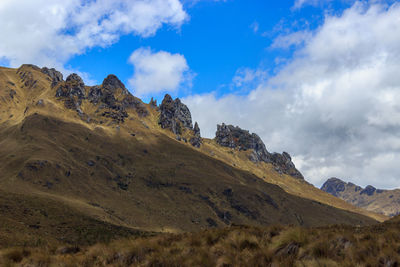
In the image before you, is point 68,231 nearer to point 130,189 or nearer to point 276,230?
point 276,230

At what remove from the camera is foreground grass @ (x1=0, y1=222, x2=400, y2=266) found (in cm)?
1075

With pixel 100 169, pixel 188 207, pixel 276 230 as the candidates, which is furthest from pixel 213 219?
pixel 276 230

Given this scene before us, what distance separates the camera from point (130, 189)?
187625 mm

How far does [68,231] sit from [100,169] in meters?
114

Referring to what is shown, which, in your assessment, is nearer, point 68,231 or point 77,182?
point 68,231

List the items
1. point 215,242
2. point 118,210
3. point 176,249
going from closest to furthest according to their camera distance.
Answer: point 176,249, point 215,242, point 118,210

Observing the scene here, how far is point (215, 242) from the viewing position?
15344mm

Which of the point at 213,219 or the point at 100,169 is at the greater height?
the point at 100,169

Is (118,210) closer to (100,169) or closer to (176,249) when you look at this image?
(100,169)

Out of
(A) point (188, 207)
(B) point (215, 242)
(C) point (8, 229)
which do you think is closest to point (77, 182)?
(A) point (188, 207)

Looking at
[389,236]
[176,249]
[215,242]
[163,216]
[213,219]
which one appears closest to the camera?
[389,236]

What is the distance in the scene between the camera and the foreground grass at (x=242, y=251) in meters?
10.8

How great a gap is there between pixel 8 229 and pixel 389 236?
72928mm

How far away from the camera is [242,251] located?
1307 cm
